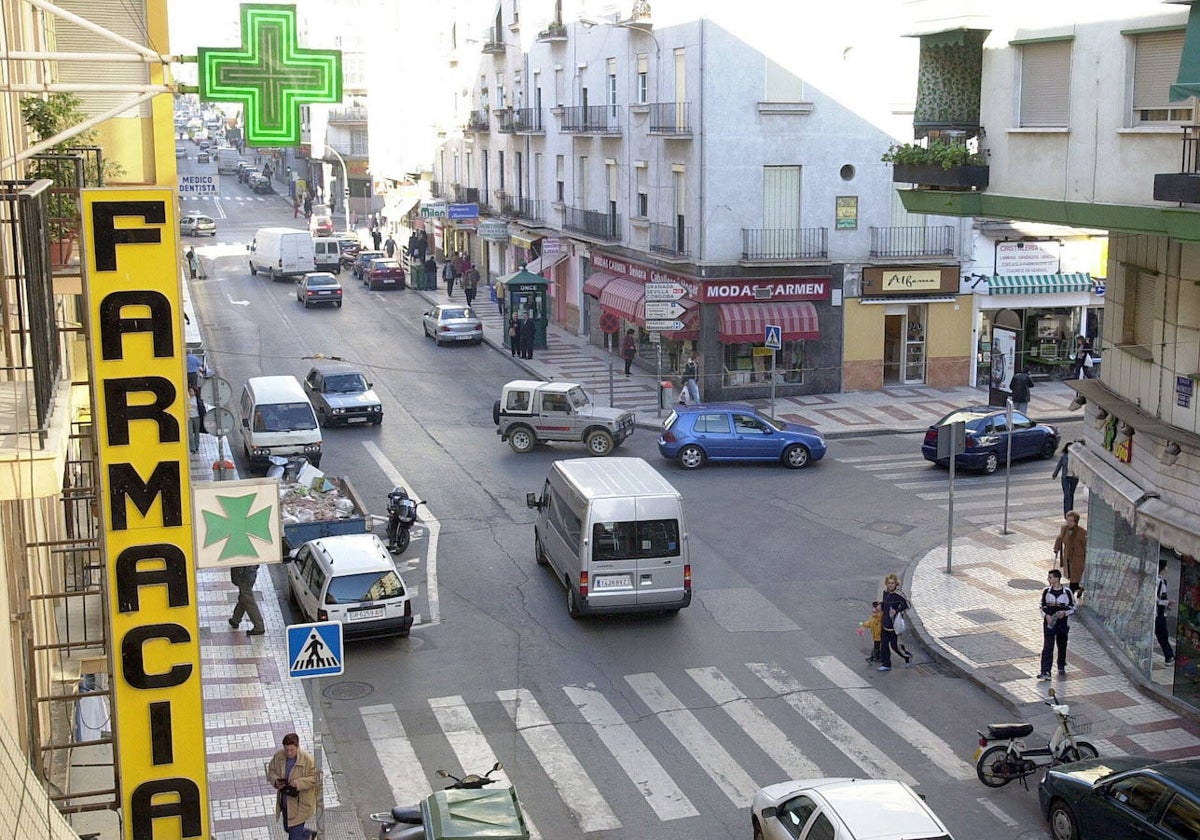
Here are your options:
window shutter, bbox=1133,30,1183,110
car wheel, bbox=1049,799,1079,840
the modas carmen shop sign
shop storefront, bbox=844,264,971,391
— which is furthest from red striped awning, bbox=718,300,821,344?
the modas carmen shop sign

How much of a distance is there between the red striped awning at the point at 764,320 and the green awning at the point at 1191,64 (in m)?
23.2

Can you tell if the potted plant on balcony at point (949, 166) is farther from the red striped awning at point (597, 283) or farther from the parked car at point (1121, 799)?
the red striped awning at point (597, 283)

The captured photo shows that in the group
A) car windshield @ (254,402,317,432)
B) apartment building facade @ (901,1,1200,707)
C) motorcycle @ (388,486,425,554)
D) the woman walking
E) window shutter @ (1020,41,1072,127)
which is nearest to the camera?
apartment building facade @ (901,1,1200,707)

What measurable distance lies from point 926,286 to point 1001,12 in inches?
795

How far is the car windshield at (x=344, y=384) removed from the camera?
116 ft

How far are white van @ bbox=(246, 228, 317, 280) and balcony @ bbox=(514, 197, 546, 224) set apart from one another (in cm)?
1168

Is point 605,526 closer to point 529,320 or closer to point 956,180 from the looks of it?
point 956,180

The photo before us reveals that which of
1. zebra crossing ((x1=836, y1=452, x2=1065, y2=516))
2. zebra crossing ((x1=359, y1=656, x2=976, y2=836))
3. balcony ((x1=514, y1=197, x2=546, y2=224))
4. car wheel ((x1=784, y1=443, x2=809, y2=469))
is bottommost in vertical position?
→ zebra crossing ((x1=359, y1=656, x2=976, y2=836))

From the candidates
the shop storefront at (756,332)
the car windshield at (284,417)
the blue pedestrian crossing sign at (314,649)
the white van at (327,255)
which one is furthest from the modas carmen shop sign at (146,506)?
the white van at (327,255)

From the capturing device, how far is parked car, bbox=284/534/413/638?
19609mm

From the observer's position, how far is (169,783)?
33.1ft

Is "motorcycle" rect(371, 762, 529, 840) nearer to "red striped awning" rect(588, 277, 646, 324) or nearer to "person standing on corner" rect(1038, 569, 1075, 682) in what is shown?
"person standing on corner" rect(1038, 569, 1075, 682)

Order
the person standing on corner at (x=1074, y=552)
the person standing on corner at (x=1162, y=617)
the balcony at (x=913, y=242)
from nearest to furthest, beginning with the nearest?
the person standing on corner at (x=1162, y=617)
the person standing on corner at (x=1074, y=552)
the balcony at (x=913, y=242)

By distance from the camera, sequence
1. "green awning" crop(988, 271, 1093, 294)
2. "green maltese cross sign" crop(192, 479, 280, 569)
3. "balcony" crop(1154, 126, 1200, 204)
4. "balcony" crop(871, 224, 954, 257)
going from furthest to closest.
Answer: "green awning" crop(988, 271, 1093, 294), "balcony" crop(871, 224, 954, 257), "balcony" crop(1154, 126, 1200, 204), "green maltese cross sign" crop(192, 479, 280, 569)
